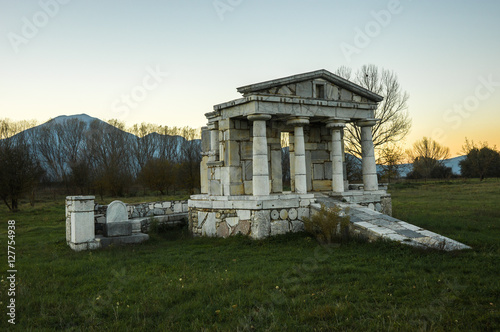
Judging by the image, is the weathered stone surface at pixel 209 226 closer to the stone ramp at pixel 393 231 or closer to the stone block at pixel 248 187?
the stone block at pixel 248 187

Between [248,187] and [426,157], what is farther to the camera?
[426,157]

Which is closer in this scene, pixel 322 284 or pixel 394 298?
pixel 394 298

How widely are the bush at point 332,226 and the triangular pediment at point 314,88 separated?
3993 millimetres

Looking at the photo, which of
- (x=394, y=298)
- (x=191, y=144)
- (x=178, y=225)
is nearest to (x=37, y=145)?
(x=191, y=144)

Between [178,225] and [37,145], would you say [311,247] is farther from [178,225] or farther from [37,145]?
[37,145]

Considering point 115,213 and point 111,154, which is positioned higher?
point 111,154

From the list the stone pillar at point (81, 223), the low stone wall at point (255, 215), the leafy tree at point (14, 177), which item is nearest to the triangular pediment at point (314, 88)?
the low stone wall at point (255, 215)

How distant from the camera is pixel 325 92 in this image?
1215cm

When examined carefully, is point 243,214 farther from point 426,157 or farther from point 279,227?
point 426,157

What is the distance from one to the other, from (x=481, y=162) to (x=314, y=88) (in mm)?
40826

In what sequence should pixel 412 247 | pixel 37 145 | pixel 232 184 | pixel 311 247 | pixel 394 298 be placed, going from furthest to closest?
pixel 37 145 < pixel 232 184 < pixel 311 247 < pixel 412 247 < pixel 394 298

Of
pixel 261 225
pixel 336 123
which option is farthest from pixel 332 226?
pixel 336 123

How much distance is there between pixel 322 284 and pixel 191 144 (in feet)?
141

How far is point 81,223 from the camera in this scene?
9.86 meters
